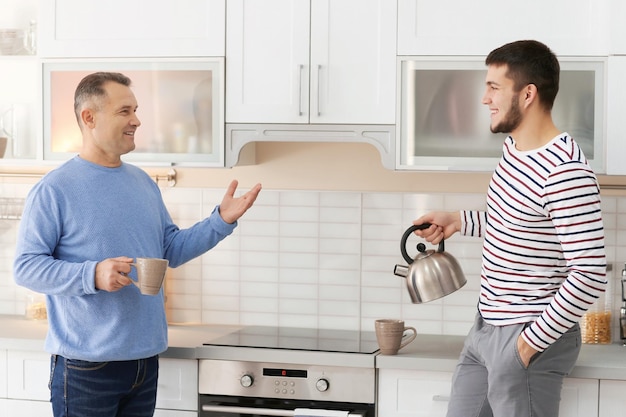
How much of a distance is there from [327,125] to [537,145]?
912mm

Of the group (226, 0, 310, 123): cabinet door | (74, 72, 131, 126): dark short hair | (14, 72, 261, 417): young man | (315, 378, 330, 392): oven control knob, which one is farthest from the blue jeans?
(226, 0, 310, 123): cabinet door

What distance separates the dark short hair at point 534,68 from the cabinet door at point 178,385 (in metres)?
1.45

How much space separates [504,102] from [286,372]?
3.89 feet

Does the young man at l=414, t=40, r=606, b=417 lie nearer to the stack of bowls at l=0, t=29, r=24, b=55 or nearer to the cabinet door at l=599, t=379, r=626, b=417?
the cabinet door at l=599, t=379, r=626, b=417

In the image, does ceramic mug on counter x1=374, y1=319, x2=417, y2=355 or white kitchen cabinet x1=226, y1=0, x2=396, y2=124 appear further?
white kitchen cabinet x1=226, y1=0, x2=396, y2=124

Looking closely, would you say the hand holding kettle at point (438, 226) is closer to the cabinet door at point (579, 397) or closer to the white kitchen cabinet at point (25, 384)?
the cabinet door at point (579, 397)

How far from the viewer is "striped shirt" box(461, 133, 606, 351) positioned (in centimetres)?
241

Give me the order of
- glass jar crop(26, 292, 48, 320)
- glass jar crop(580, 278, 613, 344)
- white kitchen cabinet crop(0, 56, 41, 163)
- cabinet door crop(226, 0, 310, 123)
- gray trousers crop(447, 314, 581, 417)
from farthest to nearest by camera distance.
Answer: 1. glass jar crop(26, 292, 48, 320)
2. white kitchen cabinet crop(0, 56, 41, 163)
3. glass jar crop(580, 278, 613, 344)
4. cabinet door crop(226, 0, 310, 123)
5. gray trousers crop(447, 314, 581, 417)

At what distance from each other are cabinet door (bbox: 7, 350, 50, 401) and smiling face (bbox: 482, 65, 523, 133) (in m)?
1.79

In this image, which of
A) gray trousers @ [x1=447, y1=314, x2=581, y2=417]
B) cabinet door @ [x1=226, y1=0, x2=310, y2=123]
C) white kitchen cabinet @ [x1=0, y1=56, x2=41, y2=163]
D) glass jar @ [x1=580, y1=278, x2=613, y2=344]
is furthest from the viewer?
white kitchen cabinet @ [x1=0, y1=56, x2=41, y2=163]

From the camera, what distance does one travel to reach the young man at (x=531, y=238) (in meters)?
2.45

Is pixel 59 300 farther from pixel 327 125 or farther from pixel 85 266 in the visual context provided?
pixel 327 125

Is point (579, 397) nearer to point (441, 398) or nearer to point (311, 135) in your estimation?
point (441, 398)

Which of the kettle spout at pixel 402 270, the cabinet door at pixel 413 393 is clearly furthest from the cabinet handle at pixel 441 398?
the kettle spout at pixel 402 270
